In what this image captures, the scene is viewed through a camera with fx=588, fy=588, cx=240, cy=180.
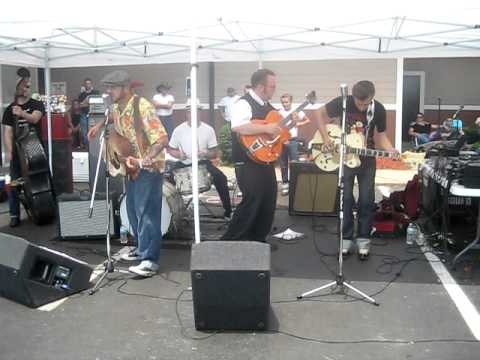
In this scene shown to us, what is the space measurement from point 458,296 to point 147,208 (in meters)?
2.80

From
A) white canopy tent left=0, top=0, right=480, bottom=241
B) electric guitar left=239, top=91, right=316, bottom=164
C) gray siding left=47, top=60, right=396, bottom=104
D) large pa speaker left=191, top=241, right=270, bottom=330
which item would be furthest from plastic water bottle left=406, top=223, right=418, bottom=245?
gray siding left=47, top=60, right=396, bottom=104

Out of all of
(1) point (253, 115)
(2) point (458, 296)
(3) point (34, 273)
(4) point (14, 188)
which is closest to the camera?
(3) point (34, 273)

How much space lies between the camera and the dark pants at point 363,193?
5957 millimetres

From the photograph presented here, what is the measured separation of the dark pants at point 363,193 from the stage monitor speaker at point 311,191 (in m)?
1.92

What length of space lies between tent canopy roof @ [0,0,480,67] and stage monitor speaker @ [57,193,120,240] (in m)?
1.93

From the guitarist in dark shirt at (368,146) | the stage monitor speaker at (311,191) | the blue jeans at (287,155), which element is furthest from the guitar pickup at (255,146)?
the blue jeans at (287,155)

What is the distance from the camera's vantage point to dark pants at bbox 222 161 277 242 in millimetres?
5664

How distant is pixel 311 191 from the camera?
319 inches

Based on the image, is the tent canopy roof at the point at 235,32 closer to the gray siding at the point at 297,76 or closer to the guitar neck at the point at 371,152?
the guitar neck at the point at 371,152

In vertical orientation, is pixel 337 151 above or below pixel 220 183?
above

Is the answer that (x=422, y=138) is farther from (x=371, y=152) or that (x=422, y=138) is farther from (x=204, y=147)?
(x=371, y=152)

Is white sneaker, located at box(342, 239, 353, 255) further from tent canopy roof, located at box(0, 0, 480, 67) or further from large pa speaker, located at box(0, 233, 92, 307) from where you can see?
large pa speaker, located at box(0, 233, 92, 307)

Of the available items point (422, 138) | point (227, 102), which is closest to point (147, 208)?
point (227, 102)

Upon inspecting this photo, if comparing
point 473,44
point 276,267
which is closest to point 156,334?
point 276,267
